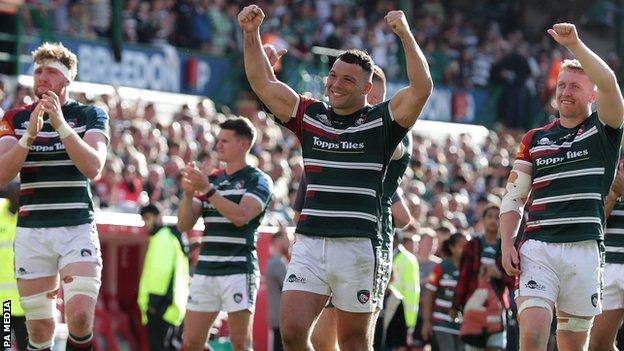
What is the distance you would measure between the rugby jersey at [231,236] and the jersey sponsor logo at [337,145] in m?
2.52

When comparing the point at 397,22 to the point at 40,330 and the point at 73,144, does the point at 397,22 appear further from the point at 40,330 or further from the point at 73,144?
the point at 40,330

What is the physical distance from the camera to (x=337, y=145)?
8.84 m

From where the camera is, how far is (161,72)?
24.3 meters

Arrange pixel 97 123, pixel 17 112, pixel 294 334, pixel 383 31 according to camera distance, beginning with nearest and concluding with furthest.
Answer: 1. pixel 294 334
2. pixel 97 123
3. pixel 17 112
4. pixel 383 31

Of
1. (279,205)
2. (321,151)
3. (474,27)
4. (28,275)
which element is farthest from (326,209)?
(474,27)

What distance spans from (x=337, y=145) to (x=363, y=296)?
968 millimetres

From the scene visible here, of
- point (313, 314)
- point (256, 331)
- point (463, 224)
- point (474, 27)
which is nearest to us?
point (313, 314)

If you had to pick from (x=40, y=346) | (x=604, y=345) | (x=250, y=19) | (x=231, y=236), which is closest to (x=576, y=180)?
(x=604, y=345)

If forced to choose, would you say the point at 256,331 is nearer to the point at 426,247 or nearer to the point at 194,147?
the point at 426,247

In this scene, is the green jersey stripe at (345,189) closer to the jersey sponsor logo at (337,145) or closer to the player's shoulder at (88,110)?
the jersey sponsor logo at (337,145)

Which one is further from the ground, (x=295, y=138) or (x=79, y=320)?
(x=295, y=138)

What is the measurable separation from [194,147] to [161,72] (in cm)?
527

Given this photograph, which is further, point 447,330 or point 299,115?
point 447,330

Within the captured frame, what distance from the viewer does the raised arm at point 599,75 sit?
8820 millimetres
